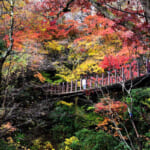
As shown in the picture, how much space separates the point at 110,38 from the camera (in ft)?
26.3

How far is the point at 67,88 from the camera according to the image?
7551 mm

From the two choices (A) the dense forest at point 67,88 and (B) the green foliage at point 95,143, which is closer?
(A) the dense forest at point 67,88

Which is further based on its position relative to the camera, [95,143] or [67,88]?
[67,88]

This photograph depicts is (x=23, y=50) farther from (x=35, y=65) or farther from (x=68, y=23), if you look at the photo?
(x=68, y=23)

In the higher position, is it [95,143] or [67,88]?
[67,88]

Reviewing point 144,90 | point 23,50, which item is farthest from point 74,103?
point 23,50

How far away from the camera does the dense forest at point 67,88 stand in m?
5.25

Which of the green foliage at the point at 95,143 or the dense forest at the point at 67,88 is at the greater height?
the dense forest at the point at 67,88

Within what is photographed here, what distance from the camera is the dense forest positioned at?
17.2ft

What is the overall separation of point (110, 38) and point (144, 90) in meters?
3.19

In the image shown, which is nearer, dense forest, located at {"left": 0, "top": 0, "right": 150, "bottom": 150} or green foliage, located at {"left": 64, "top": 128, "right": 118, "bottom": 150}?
dense forest, located at {"left": 0, "top": 0, "right": 150, "bottom": 150}

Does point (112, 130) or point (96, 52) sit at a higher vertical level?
point (96, 52)

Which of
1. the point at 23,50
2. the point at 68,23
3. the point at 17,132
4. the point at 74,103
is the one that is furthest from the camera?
the point at 68,23

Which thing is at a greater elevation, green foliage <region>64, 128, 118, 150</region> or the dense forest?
the dense forest
